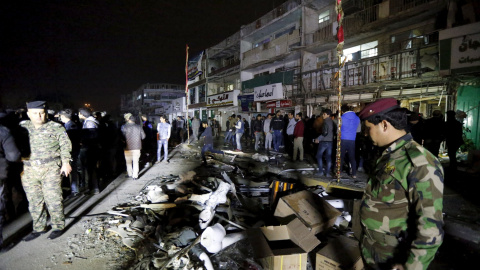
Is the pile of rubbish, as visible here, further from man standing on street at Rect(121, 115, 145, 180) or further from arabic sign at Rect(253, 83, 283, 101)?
arabic sign at Rect(253, 83, 283, 101)

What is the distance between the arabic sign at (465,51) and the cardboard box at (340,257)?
9478 millimetres

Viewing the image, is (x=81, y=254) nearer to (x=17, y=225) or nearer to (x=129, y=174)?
(x=17, y=225)

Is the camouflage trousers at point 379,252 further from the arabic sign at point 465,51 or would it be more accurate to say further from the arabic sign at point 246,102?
the arabic sign at point 246,102

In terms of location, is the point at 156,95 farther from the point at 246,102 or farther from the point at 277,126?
the point at 277,126

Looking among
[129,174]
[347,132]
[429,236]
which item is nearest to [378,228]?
[429,236]

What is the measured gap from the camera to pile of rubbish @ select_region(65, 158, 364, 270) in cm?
296

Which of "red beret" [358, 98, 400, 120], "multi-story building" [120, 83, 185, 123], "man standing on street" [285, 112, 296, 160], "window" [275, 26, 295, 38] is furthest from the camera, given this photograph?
"multi-story building" [120, 83, 185, 123]

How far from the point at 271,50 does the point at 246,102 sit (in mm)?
5047

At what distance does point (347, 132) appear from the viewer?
5.99m

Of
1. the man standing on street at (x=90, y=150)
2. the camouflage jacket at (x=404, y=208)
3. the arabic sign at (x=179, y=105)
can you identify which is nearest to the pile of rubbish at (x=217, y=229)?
the camouflage jacket at (x=404, y=208)

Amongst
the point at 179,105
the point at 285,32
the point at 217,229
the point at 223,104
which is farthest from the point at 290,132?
the point at 179,105

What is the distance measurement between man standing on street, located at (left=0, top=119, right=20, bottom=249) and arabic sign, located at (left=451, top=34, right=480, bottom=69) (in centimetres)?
1277

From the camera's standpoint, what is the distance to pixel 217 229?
330 centimetres

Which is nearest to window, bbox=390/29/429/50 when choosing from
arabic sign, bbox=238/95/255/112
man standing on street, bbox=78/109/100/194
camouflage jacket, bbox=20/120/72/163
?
arabic sign, bbox=238/95/255/112
